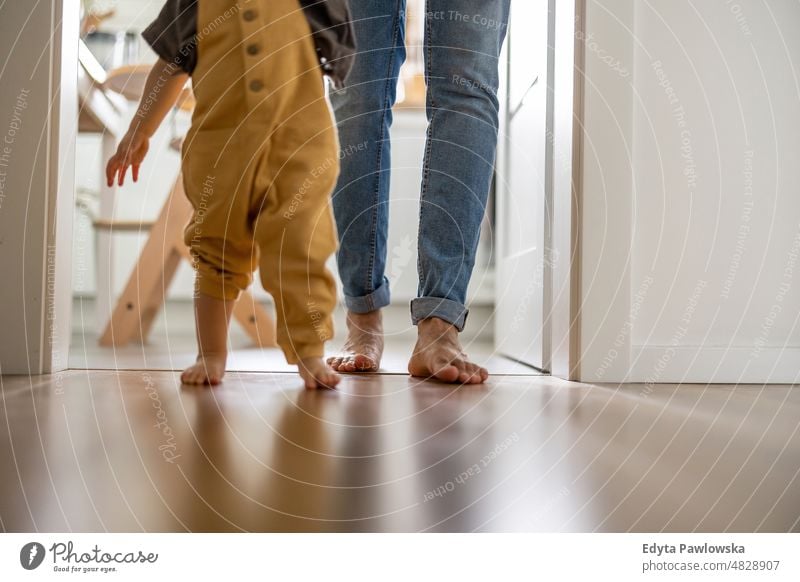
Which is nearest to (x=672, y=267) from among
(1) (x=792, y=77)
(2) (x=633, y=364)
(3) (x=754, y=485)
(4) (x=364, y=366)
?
(2) (x=633, y=364)

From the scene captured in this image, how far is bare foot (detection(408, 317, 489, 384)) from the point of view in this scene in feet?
2.21

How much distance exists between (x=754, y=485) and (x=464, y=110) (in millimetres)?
467

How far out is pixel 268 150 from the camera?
507mm

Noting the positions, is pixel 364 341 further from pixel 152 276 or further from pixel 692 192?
pixel 692 192

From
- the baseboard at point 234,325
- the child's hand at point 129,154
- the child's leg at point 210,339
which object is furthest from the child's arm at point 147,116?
the baseboard at point 234,325

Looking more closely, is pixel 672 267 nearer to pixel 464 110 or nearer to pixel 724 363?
pixel 724 363

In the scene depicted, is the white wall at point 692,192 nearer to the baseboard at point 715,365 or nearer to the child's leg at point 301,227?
the baseboard at point 715,365

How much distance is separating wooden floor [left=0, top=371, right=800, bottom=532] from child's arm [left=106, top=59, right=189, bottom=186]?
0.18m

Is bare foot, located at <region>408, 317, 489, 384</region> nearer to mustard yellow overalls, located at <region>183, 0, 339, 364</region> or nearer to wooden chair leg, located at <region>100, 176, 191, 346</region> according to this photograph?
mustard yellow overalls, located at <region>183, 0, 339, 364</region>

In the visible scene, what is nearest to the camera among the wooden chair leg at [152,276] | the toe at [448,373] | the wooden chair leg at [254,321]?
the toe at [448,373]

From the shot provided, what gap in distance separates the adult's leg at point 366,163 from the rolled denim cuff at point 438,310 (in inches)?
2.2

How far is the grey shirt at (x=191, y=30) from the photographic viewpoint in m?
0.52

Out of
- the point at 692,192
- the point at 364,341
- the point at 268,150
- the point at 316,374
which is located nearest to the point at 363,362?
the point at 364,341

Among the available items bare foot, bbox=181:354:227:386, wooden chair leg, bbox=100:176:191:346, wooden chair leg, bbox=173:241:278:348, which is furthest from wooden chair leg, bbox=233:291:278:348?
bare foot, bbox=181:354:227:386
